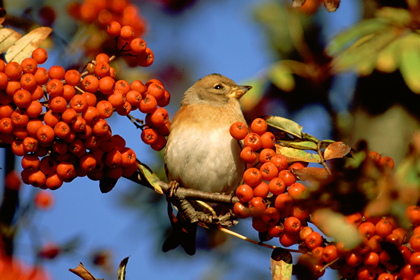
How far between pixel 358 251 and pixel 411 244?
22 centimetres

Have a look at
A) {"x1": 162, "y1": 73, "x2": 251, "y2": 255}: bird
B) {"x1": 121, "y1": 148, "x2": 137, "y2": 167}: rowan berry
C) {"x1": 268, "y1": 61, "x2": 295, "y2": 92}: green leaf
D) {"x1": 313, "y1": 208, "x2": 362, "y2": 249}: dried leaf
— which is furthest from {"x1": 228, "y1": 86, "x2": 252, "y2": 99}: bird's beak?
{"x1": 313, "y1": 208, "x2": 362, "y2": 249}: dried leaf

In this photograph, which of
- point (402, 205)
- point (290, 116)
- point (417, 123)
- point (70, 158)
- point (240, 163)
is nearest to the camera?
point (402, 205)

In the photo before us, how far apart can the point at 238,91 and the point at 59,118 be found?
2.16 metres

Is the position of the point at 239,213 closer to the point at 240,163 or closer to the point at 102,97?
the point at 102,97

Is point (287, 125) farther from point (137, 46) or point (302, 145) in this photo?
point (137, 46)

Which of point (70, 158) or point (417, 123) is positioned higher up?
point (70, 158)

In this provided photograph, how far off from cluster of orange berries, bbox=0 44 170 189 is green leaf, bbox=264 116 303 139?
653 millimetres

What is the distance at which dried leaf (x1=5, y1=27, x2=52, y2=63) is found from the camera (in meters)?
2.63

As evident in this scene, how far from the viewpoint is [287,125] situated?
9.41 ft

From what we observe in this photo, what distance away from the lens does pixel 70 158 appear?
266 cm

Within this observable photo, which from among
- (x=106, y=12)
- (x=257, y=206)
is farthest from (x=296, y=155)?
(x=106, y=12)

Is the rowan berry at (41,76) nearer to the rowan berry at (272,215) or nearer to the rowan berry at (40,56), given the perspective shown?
the rowan berry at (40,56)

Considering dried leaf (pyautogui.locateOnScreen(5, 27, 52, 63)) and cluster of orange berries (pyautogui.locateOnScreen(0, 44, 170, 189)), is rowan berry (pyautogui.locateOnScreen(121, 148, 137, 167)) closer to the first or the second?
cluster of orange berries (pyautogui.locateOnScreen(0, 44, 170, 189))

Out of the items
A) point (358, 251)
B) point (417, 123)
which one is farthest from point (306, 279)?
point (417, 123)
